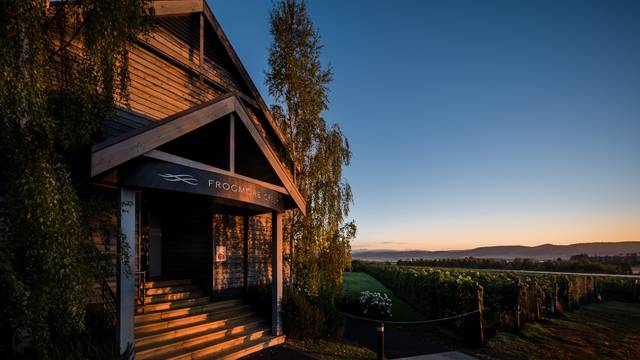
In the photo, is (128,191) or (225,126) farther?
(225,126)

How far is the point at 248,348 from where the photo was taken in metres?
9.31

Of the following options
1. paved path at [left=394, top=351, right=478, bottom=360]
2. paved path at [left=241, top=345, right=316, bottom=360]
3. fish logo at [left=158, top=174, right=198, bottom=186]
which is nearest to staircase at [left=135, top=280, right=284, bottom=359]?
paved path at [left=241, top=345, right=316, bottom=360]

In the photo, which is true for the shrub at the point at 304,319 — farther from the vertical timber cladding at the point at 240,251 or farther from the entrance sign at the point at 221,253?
the entrance sign at the point at 221,253

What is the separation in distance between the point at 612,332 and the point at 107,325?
17.2 meters

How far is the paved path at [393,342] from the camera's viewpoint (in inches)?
433

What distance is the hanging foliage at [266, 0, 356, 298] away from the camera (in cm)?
1405

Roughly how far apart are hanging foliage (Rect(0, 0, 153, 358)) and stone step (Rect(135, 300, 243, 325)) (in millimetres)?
2566

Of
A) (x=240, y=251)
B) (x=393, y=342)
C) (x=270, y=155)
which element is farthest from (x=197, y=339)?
(x=393, y=342)

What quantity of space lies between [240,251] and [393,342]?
573 cm

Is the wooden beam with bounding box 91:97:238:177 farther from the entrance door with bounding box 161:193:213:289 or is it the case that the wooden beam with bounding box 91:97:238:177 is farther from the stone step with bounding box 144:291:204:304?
the stone step with bounding box 144:291:204:304

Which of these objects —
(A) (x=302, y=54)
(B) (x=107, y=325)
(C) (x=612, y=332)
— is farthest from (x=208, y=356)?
(C) (x=612, y=332)

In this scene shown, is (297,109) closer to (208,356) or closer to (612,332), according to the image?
(208,356)

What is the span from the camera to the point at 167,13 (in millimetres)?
10602

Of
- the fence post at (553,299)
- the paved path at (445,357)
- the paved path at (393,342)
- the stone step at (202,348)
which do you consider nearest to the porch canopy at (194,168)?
the stone step at (202,348)
